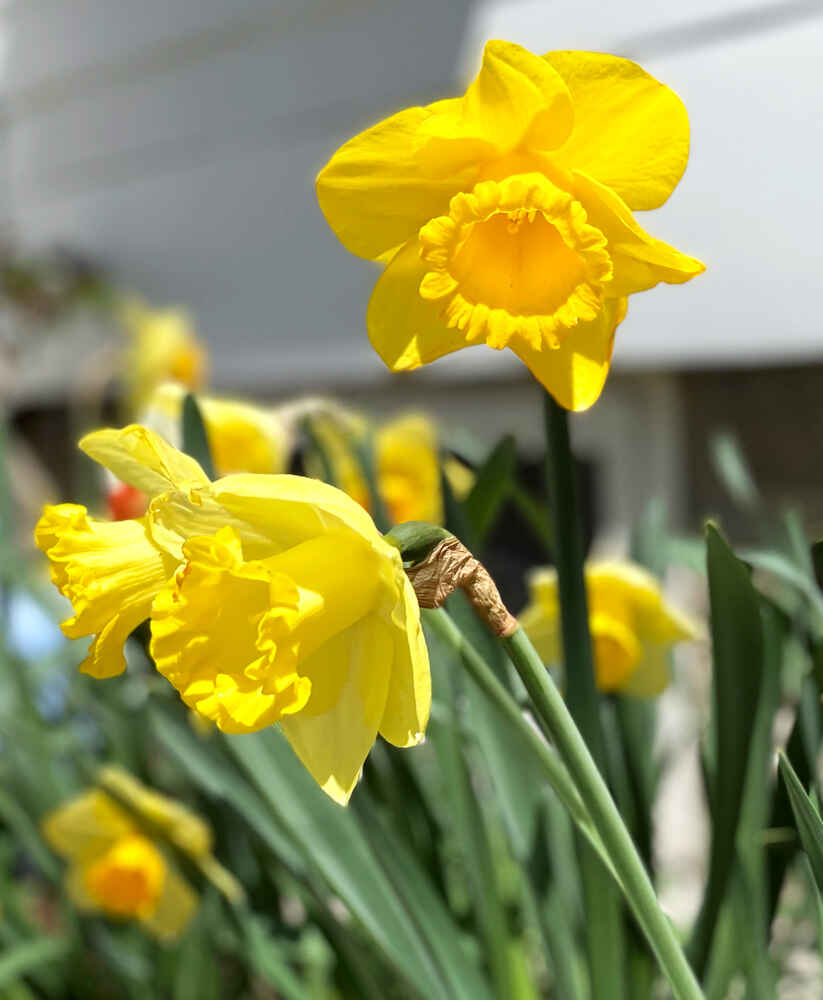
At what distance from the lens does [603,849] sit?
38 cm

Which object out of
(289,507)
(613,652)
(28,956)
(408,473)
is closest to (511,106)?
(289,507)

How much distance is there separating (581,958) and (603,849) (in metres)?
0.34

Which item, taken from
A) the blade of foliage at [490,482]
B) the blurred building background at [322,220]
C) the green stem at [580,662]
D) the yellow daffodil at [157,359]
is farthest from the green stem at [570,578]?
the blurred building background at [322,220]

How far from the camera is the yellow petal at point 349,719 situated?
324 millimetres

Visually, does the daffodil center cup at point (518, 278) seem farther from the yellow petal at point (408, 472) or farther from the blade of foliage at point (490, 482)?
the yellow petal at point (408, 472)

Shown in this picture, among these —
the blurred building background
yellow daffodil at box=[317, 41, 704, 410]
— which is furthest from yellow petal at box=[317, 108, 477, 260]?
the blurred building background

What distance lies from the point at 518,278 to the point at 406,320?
1.7 inches

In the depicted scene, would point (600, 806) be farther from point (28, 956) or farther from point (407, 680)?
point (28, 956)

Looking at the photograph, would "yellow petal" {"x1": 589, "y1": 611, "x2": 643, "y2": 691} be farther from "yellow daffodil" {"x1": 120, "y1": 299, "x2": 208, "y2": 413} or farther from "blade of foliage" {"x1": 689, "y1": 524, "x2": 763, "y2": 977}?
"yellow daffodil" {"x1": 120, "y1": 299, "x2": 208, "y2": 413}

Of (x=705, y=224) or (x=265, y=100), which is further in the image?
(x=265, y=100)

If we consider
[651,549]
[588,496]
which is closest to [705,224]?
[588,496]

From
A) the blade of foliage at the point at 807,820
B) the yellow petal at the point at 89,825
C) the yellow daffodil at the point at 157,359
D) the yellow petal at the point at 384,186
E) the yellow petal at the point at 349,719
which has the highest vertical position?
the yellow petal at the point at 384,186

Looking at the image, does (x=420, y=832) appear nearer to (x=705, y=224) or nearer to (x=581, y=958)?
(x=581, y=958)

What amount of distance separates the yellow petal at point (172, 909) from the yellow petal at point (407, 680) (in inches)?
22.1
